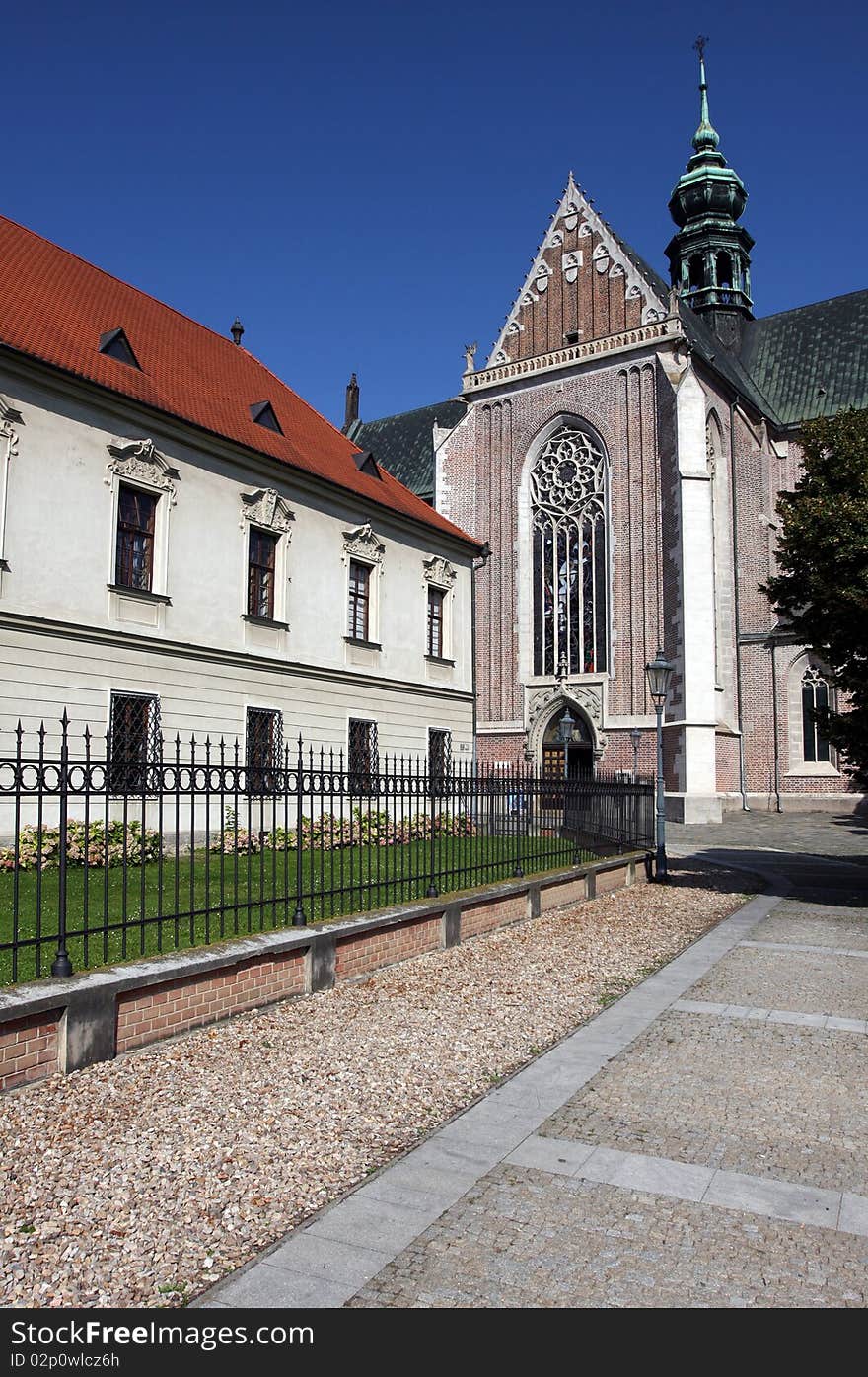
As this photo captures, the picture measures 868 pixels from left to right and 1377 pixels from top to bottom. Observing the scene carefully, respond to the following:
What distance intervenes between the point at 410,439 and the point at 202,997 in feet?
148

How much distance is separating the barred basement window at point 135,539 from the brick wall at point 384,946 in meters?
10.0

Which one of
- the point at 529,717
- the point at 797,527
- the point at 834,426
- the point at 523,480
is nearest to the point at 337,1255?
the point at 797,527

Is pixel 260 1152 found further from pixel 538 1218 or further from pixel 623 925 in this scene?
pixel 623 925

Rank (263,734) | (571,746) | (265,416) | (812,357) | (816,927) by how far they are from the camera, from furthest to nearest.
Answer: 1. (812,357)
2. (571,746)
3. (265,416)
4. (263,734)
5. (816,927)

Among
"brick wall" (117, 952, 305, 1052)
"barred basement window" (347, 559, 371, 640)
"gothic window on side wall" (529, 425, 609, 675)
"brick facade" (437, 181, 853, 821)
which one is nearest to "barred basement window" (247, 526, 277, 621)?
"barred basement window" (347, 559, 371, 640)

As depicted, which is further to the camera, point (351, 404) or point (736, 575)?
point (351, 404)

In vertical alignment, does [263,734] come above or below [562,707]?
below

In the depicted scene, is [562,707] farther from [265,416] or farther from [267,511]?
[267,511]

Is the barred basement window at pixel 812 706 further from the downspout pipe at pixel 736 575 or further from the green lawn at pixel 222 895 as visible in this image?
the green lawn at pixel 222 895

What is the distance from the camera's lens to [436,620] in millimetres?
25578

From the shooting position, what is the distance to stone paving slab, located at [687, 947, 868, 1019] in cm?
743

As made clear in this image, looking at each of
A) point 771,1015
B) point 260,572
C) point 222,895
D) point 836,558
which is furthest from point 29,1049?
point 260,572

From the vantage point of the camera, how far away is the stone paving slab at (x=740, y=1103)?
14.5ft

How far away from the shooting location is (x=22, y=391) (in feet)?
49.8
